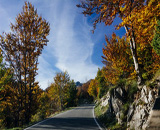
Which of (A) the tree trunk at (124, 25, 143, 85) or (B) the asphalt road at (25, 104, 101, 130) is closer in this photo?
(A) the tree trunk at (124, 25, 143, 85)

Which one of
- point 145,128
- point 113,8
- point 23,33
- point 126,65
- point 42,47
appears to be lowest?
point 145,128

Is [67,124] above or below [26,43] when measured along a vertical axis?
below

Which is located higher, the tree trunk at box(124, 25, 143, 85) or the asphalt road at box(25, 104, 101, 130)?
the tree trunk at box(124, 25, 143, 85)

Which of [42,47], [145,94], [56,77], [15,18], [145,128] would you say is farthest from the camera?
[56,77]

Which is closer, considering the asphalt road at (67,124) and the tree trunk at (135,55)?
the tree trunk at (135,55)

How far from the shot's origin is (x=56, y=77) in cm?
2897

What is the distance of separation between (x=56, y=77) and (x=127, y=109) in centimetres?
2334

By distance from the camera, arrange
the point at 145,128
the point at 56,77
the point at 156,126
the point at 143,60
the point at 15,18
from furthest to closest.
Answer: the point at 56,77 < the point at 15,18 < the point at 143,60 < the point at 145,128 < the point at 156,126

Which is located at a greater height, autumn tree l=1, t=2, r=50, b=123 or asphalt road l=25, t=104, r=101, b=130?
autumn tree l=1, t=2, r=50, b=123

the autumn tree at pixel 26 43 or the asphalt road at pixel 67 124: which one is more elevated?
the autumn tree at pixel 26 43

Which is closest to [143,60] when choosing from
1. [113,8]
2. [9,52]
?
[113,8]

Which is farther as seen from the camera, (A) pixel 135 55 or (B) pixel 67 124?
(B) pixel 67 124

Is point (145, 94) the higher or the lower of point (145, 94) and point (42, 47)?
the lower

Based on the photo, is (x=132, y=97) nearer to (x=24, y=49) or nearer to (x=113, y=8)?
(x=113, y=8)
